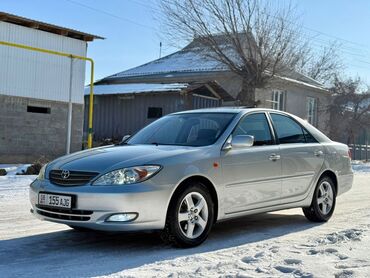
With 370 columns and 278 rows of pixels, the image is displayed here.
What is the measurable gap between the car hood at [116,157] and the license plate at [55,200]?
312 millimetres

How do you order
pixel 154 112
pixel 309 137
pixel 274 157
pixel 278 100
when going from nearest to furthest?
pixel 274 157 < pixel 309 137 < pixel 154 112 < pixel 278 100

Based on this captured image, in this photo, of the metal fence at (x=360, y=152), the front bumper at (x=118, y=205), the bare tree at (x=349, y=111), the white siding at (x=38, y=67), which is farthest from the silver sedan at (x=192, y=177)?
the metal fence at (x=360, y=152)

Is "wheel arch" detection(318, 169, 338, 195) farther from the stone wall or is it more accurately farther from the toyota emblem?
the stone wall

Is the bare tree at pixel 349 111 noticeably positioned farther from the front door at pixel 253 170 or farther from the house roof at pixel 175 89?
the front door at pixel 253 170

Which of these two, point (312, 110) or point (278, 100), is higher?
point (278, 100)

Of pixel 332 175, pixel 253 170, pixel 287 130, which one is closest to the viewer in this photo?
pixel 253 170

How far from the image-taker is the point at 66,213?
5223 millimetres

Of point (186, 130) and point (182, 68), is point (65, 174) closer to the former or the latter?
point (186, 130)

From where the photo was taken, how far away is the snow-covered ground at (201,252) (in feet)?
14.8

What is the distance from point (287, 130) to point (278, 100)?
22923 mm

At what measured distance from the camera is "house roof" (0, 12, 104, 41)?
672 inches

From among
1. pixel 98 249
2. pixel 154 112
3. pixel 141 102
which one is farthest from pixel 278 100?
pixel 98 249

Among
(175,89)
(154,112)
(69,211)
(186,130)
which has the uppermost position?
(175,89)

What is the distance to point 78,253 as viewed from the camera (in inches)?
208
